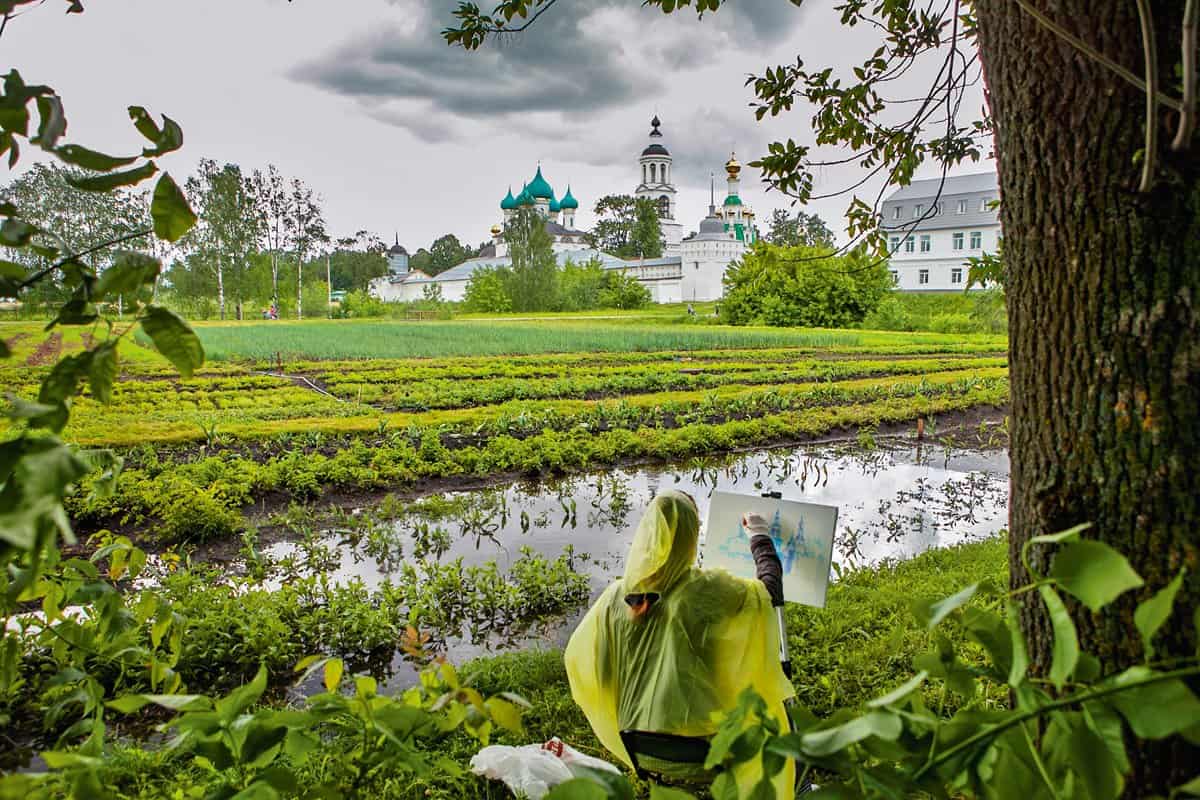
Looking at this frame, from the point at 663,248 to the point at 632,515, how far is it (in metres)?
42.3

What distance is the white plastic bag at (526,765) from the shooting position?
6.89 ft

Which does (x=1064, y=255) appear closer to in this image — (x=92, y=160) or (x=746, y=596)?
(x=92, y=160)

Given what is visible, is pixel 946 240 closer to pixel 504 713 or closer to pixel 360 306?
pixel 360 306

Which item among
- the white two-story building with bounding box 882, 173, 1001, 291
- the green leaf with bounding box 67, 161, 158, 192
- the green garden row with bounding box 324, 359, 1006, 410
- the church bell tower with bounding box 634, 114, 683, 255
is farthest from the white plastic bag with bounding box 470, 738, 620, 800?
the church bell tower with bounding box 634, 114, 683, 255

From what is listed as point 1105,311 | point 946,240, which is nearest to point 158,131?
point 1105,311

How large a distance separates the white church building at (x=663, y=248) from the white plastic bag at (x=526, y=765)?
28.8m

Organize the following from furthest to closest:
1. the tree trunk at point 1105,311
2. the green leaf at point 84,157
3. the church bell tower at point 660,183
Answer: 1. the church bell tower at point 660,183
2. the tree trunk at point 1105,311
3. the green leaf at point 84,157

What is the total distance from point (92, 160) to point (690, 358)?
16955 millimetres

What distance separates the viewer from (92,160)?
472 millimetres

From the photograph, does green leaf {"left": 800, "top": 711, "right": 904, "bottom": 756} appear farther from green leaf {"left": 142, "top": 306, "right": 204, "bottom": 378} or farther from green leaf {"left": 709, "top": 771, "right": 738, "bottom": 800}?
green leaf {"left": 142, "top": 306, "right": 204, "bottom": 378}

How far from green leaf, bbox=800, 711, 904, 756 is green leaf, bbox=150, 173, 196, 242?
523mm

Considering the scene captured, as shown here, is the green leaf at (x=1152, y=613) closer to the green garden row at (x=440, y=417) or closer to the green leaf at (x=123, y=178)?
the green leaf at (x=123, y=178)

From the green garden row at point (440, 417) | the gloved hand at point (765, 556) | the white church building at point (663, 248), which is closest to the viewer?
the gloved hand at point (765, 556)

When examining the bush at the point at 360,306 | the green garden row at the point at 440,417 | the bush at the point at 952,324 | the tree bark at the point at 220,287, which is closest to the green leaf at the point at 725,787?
the green garden row at the point at 440,417
